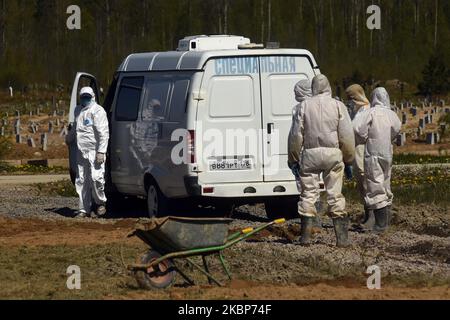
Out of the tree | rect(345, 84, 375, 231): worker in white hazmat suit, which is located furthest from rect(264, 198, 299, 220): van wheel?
the tree

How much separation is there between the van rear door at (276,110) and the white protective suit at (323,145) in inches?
92.0

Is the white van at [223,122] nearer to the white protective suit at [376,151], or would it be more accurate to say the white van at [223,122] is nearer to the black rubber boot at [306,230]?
the white protective suit at [376,151]

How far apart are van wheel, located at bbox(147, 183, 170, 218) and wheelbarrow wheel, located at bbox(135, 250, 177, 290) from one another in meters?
5.82

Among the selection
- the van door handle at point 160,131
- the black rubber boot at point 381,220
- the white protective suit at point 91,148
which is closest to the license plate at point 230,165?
the van door handle at point 160,131

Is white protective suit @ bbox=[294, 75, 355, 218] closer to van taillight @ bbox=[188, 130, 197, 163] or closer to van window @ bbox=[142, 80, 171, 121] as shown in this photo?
van taillight @ bbox=[188, 130, 197, 163]

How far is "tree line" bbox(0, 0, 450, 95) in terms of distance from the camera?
2653 inches

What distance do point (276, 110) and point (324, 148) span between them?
8.46ft

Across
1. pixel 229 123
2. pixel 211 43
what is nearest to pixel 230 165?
pixel 229 123

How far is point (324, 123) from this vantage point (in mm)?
14977

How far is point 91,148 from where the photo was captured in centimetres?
1897

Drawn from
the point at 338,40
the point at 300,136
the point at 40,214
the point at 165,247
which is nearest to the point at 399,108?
the point at 338,40

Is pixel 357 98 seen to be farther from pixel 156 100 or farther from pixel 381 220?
pixel 156 100

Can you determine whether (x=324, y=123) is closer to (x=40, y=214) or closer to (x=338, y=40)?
(x=40, y=214)
